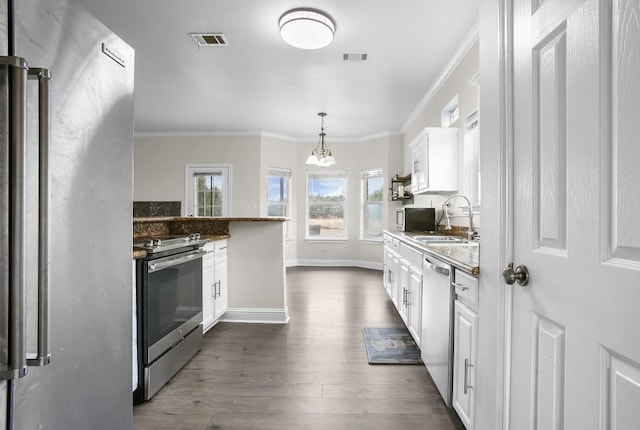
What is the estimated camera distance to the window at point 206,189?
7.10 metres

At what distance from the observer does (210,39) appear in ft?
11.0

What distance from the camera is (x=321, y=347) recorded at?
2889mm

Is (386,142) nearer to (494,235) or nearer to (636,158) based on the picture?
(494,235)

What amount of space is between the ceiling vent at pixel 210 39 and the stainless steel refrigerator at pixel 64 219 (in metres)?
2.22

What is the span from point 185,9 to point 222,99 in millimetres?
2323

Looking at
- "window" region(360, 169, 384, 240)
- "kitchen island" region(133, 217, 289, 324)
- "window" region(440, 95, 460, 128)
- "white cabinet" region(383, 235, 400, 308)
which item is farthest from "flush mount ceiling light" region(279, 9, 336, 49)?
"window" region(360, 169, 384, 240)

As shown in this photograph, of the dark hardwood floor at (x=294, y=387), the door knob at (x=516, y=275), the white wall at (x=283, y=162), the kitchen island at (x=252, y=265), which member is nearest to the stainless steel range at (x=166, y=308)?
the dark hardwood floor at (x=294, y=387)

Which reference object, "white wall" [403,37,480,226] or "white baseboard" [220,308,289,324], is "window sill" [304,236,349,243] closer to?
"white wall" [403,37,480,226]

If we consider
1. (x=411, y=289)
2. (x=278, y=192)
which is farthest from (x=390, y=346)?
(x=278, y=192)

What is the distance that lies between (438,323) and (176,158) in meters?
6.58

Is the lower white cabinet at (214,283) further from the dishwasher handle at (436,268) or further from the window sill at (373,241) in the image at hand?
the window sill at (373,241)

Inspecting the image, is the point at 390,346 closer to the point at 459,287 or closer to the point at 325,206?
the point at 459,287

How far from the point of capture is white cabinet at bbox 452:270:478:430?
154 cm

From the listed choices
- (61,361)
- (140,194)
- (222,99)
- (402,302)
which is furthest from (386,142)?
(61,361)
